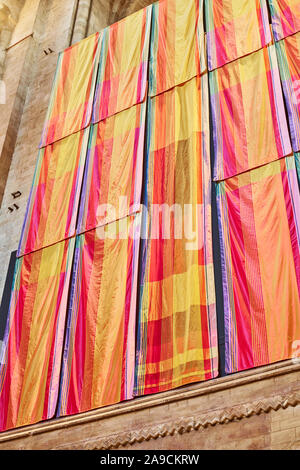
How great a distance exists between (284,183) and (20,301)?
4.69m

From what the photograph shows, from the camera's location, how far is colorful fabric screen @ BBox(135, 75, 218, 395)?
29.3ft

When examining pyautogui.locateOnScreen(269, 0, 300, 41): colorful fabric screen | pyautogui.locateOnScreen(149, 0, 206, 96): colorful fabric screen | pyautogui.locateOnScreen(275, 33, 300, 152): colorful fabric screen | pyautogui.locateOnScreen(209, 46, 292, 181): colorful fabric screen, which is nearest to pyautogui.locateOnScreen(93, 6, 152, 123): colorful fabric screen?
pyautogui.locateOnScreen(149, 0, 206, 96): colorful fabric screen

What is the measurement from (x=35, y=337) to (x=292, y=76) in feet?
18.2

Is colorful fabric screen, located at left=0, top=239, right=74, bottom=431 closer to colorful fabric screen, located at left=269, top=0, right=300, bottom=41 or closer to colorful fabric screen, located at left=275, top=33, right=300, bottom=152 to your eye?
colorful fabric screen, located at left=275, top=33, right=300, bottom=152

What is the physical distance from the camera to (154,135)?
11867 mm

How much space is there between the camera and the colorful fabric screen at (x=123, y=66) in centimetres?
1304

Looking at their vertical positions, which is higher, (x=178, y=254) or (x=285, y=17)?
(x=285, y=17)

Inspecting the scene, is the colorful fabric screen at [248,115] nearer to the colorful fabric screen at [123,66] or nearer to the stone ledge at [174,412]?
the colorful fabric screen at [123,66]

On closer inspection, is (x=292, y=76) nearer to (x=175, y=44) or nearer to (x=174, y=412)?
(x=175, y=44)

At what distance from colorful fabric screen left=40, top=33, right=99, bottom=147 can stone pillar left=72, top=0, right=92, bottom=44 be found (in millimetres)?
1708

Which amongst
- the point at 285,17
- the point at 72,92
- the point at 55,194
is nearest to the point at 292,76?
the point at 285,17

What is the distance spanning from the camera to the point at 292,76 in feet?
34.9

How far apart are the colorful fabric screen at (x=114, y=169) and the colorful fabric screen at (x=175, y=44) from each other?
76cm
